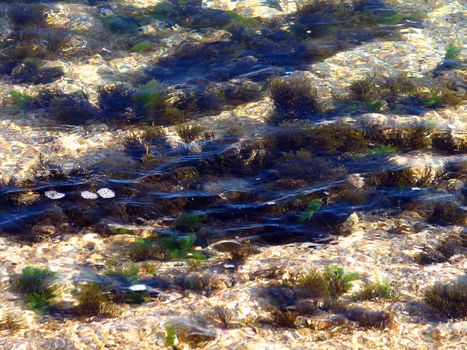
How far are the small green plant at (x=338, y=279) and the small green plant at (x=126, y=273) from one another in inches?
81.9

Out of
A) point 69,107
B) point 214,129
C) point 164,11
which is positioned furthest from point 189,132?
point 164,11

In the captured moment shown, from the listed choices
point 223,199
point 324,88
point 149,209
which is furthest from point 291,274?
point 324,88

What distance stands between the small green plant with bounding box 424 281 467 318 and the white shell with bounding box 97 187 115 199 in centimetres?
401

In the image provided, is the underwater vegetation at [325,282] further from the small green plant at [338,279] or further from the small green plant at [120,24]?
the small green plant at [120,24]

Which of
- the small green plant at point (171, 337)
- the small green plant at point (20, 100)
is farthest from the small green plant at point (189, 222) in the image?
the small green plant at point (20, 100)

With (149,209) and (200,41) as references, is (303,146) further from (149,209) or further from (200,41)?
(200,41)

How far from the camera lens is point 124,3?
466 inches

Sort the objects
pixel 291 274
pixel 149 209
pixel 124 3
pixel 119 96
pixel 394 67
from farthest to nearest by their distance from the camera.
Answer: pixel 124 3 < pixel 394 67 < pixel 119 96 < pixel 149 209 < pixel 291 274

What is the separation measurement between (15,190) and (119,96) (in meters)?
2.83

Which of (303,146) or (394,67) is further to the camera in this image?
(394,67)

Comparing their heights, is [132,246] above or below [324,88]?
below

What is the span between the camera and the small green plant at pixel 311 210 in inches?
258

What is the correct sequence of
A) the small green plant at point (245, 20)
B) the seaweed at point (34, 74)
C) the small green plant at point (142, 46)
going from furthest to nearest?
the small green plant at point (245, 20) < the small green plant at point (142, 46) < the seaweed at point (34, 74)

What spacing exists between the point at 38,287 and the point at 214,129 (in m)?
3.82
